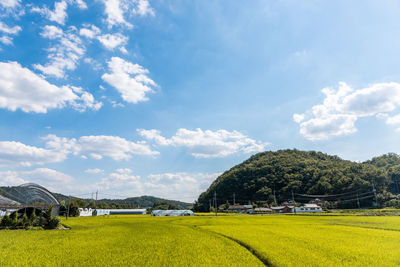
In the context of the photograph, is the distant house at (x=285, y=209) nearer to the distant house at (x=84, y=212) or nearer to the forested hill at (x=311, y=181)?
the forested hill at (x=311, y=181)

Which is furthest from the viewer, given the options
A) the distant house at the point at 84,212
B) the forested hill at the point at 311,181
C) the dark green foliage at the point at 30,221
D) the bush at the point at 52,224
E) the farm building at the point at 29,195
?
the forested hill at the point at 311,181

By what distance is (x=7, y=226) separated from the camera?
30.0m

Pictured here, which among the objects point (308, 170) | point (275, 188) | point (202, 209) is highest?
point (308, 170)

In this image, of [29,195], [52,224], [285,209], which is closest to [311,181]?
[285,209]

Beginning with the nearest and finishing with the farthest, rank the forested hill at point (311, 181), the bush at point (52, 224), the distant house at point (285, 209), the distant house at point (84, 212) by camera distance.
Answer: the bush at point (52, 224)
the distant house at point (84, 212)
the forested hill at point (311, 181)
the distant house at point (285, 209)

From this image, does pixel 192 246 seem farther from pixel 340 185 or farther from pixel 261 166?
pixel 261 166

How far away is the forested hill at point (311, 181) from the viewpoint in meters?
83.9

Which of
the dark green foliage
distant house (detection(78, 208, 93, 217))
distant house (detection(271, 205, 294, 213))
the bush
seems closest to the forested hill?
distant house (detection(271, 205, 294, 213))

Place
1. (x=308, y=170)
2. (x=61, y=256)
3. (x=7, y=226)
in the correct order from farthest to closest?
(x=308, y=170) → (x=7, y=226) → (x=61, y=256)

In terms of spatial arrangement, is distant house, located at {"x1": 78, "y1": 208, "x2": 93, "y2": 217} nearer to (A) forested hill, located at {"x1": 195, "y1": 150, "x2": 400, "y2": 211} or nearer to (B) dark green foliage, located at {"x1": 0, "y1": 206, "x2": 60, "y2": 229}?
(B) dark green foliage, located at {"x1": 0, "y1": 206, "x2": 60, "y2": 229}

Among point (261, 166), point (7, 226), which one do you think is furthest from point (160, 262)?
point (261, 166)

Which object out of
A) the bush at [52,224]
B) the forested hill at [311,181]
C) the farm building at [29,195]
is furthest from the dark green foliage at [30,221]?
the forested hill at [311,181]

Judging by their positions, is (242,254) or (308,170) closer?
(242,254)

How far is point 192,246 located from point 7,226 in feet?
99.1
